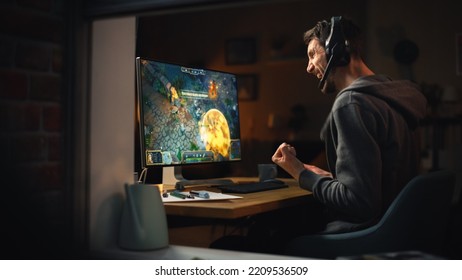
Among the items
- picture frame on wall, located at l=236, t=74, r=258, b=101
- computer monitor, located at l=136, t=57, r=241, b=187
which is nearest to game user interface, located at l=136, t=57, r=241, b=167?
computer monitor, located at l=136, t=57, r=241, b=187

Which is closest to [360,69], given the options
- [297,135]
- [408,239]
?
[408,239]

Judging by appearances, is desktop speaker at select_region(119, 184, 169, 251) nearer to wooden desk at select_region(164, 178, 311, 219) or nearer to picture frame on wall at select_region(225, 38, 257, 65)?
wooden desk at select_region(164, 178, 311, 219)

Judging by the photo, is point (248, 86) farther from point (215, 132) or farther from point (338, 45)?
point (338, 45)

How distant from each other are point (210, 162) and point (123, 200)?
31.3 inches

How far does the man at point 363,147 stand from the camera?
4.76 ft

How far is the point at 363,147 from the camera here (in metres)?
1.46

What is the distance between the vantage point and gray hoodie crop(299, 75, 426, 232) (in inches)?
57.1

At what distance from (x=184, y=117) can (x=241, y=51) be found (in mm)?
5073

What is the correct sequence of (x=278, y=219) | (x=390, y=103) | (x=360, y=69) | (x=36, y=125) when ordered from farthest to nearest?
(x=278, y=219) → (x=360, y=69) → (x=390, y=103) → (x=36, y=125)

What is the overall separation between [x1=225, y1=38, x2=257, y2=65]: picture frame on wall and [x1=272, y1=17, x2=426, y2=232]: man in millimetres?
4999

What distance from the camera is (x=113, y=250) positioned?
1.16 m

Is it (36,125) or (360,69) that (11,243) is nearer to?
(36,125)

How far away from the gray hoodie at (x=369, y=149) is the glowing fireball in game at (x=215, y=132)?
490 mm

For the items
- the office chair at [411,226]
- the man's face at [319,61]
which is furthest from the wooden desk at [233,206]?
the man's face at [319,61]
